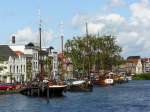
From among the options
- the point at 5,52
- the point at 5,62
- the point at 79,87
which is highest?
the point at 5,52

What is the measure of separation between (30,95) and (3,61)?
52.2 metres

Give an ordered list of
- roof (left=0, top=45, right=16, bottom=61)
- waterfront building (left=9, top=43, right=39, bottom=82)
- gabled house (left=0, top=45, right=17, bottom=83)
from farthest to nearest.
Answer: waterfront building (left=9, top=43, right=39, bottom=82), roof (left=0, top=45, right=16, bottom=61), gabled house (left=0, top=45, right=17, bottom=83)

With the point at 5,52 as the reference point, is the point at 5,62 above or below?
below

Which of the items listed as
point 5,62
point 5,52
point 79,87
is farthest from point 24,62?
point 79,87

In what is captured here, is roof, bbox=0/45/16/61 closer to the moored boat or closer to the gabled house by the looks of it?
the gabled house

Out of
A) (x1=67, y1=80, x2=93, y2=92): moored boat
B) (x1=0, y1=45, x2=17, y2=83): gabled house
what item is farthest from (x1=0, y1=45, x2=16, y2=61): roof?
(x1=67, y1=80, x2=93, y2=92): moored boat

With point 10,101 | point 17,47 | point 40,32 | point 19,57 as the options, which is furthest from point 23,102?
point 17,47

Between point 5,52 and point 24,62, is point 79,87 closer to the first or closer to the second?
point 5,52

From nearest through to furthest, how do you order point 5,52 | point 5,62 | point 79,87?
point 79,87 → point 5,62 → point 5,52

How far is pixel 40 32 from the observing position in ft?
373

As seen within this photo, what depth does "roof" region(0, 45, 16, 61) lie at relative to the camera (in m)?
177

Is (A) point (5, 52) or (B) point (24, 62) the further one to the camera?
(B) point (24, 62)

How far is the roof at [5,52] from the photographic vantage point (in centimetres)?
17725

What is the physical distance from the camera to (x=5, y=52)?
182000mm
